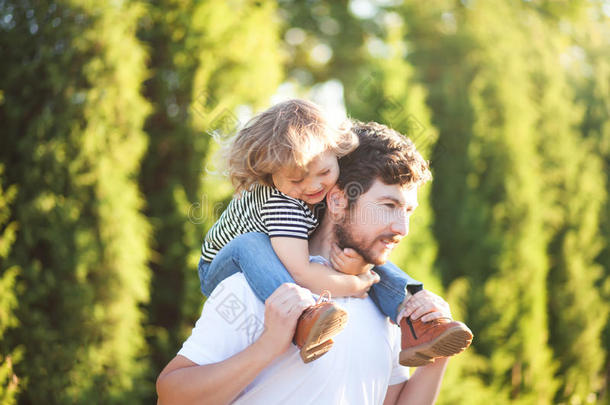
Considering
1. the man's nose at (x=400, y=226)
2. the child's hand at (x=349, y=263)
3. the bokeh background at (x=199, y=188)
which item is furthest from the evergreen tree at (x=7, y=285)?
the man's nose at (x=400, y=226)

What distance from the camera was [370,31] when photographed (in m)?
11.4

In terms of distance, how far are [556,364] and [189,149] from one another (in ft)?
17.2

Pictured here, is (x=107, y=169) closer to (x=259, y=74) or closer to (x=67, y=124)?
(x=67, y=124)

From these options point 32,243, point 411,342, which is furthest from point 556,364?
point 32,243

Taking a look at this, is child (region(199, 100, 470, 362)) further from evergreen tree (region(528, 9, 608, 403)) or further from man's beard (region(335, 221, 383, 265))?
evergreen tree (region(528, 9, 608, 403))

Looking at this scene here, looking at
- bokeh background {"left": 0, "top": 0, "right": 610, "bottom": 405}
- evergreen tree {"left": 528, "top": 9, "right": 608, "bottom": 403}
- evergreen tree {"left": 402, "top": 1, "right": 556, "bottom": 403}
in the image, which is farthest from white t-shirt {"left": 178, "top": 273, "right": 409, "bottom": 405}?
evergreen tree {"left": 528, "top": 9, "right": 608, "bottom": 403}

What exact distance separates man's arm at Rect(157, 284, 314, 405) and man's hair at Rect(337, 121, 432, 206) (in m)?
0.55

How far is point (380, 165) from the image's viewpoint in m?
1.94

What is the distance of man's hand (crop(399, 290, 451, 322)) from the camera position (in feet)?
6.04

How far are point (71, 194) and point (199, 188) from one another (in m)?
1.08

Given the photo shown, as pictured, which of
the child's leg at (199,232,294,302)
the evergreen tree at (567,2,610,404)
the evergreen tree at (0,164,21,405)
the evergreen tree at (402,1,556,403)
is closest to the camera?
the child's leg at (199,232,294,302)

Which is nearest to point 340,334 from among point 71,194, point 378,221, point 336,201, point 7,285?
point 378,221

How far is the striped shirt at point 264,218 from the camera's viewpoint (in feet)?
6.38

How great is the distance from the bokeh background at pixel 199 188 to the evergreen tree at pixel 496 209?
24 millimetres
